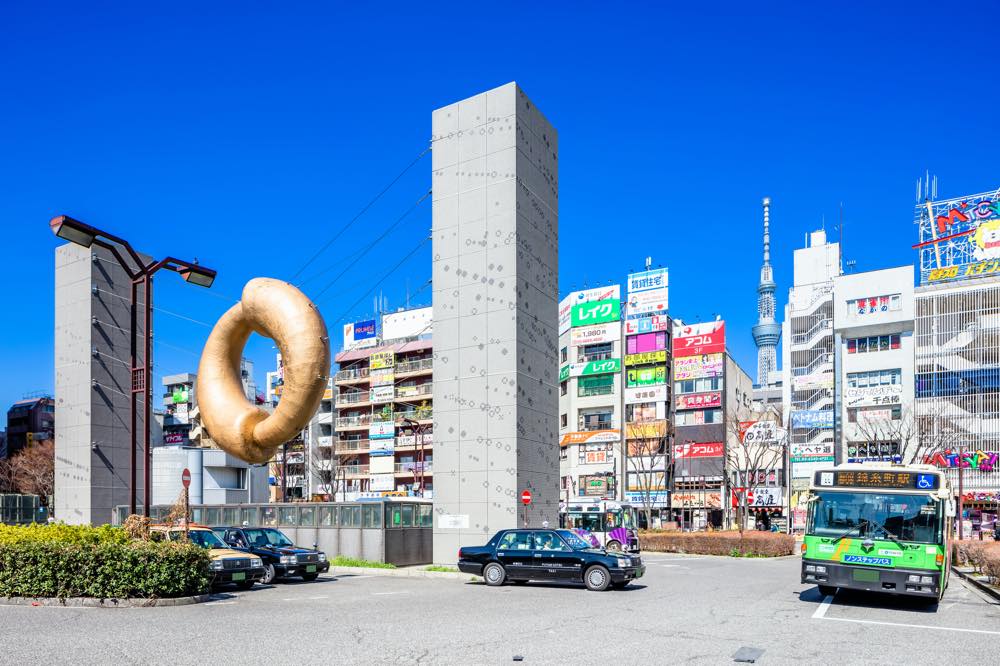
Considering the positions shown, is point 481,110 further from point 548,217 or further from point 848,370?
point 848,370

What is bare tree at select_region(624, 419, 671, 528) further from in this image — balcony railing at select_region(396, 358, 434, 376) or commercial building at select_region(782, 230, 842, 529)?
balcony railing at select_region(396, 358, 434, 376)

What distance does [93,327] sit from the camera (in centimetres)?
3250

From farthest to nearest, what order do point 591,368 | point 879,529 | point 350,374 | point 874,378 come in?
point 350,374
point 591,368
point 874,378
point 879,529

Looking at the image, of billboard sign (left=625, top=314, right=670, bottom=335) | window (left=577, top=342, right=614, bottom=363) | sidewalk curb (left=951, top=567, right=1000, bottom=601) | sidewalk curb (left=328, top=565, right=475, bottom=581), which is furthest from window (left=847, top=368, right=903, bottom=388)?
sidewalk curb (left=328, top=565, right=475, bottom=581)

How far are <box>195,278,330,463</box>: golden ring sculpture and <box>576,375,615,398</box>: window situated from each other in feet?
190

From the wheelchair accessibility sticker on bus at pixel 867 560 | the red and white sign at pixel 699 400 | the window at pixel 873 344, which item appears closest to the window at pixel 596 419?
the red and white sign at pixel 699 400

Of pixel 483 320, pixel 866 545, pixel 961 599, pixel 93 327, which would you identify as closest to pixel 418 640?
pixel 866 545

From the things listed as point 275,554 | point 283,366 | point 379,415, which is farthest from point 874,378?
point 283,366

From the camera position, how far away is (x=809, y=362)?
6981 cm

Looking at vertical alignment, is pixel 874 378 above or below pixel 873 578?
above

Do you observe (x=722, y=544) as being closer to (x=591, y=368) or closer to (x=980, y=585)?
(x=980, y=585)

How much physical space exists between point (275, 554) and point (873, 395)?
5351 centimetres

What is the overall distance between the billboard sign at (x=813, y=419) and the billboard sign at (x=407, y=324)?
101 ft

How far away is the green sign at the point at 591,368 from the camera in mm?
70812
